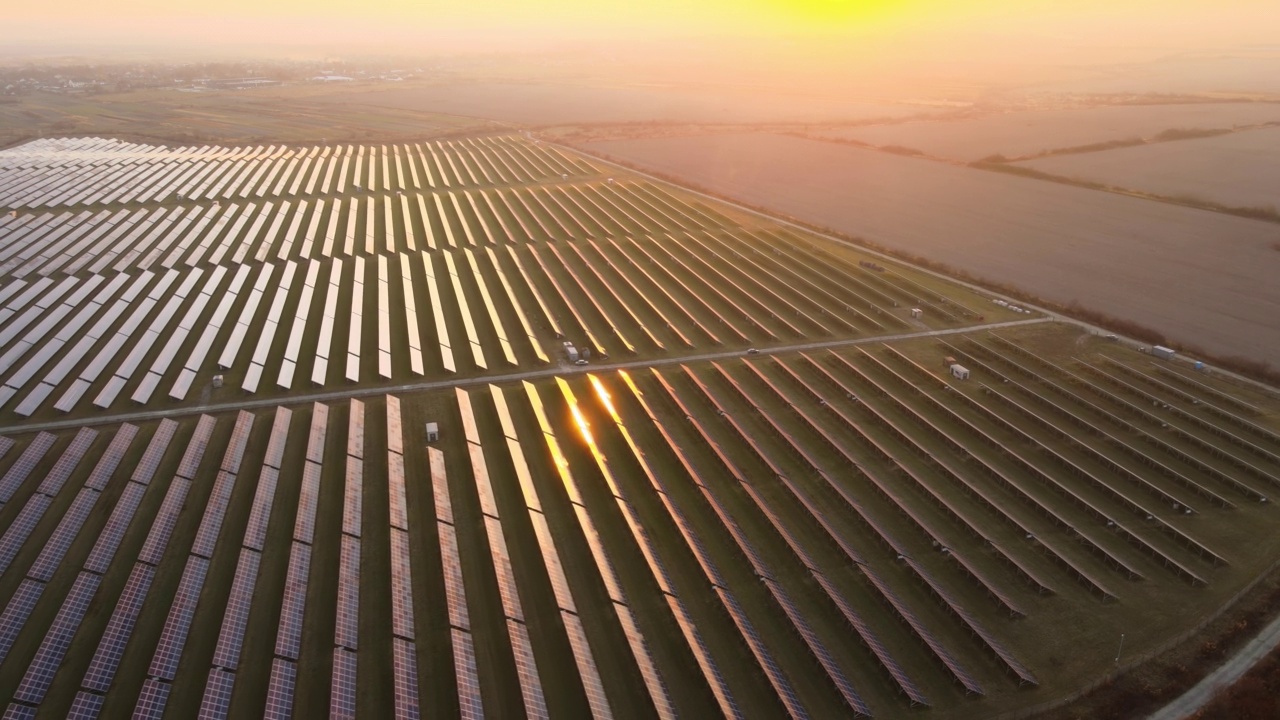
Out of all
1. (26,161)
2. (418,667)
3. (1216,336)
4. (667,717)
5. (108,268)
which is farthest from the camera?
(26,161)

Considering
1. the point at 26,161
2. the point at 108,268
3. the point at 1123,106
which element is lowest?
the point at 108,268

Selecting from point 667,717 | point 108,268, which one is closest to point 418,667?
point 667,717

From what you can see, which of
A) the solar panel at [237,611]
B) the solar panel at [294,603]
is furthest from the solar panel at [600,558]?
the solar panel at [237,611]

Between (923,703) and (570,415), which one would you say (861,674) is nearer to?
(923,703)

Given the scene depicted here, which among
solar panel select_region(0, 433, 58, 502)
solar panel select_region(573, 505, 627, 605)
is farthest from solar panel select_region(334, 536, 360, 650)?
solar panel select_region(0, 433, 58, 502)

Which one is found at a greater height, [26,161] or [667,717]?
[26,161]

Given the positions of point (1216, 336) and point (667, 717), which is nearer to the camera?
point (667, 717)

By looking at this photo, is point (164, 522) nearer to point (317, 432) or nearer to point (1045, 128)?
point (317, 432)
